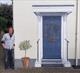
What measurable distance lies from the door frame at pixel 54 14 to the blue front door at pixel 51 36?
19 centimetres

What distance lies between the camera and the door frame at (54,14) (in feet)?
49.6

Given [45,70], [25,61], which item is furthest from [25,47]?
[45,70]

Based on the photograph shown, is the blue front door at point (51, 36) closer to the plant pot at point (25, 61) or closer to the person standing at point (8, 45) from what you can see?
the plant pot at point (25, 61)

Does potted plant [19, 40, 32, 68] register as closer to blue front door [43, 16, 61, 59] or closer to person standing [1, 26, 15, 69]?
person standing [1, 26, 15, 69]

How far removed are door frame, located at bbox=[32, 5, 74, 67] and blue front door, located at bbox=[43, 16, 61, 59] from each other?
19 centimetres

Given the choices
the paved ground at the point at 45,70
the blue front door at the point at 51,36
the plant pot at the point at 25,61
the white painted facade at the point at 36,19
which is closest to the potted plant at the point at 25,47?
the plant pot at the point at 25,61

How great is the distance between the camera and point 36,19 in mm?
→ 15258

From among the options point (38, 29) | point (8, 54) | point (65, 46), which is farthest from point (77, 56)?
point (8, 54)

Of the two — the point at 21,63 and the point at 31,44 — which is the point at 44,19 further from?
the point at 21,63

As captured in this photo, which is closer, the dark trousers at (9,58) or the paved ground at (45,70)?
the paved ground at (45,70)

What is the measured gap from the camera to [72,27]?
15.5 metres

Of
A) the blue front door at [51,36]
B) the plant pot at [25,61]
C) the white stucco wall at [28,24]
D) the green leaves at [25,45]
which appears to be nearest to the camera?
the plant pot at [25,61]

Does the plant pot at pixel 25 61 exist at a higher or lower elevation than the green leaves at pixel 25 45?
lower

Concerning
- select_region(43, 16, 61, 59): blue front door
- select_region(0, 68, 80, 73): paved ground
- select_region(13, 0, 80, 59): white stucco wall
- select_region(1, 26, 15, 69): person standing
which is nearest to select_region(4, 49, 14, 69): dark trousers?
select_region(1, 26, 15, 69): person standing
